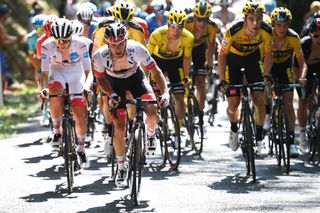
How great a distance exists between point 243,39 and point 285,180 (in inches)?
81.0

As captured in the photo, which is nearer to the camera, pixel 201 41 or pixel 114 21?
pixel 114 21

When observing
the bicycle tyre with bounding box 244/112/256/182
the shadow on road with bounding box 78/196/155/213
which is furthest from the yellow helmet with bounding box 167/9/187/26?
the shadow on road with bounding box 78/196/155/213

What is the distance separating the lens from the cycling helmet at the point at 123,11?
13953 millimetres

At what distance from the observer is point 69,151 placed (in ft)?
38.4

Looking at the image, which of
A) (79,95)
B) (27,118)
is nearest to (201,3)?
(79,95)

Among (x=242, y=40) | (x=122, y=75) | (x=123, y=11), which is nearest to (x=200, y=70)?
(x=123, y=11)

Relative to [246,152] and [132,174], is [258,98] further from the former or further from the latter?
[132,174]

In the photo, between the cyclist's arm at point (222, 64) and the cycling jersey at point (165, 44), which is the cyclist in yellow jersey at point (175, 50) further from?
the cyclist's arm at point (222, 64)

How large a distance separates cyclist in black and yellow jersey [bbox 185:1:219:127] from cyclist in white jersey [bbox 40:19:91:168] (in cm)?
286

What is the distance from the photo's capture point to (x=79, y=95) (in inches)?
489

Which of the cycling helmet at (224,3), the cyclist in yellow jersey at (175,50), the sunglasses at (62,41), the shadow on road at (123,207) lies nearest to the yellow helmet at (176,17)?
the cyclist in yellow jersey at (175,50)

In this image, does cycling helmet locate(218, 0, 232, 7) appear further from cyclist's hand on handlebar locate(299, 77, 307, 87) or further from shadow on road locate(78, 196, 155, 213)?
shadow on road locate(78, 196, 155, 213)

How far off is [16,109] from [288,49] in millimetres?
Result: 9930

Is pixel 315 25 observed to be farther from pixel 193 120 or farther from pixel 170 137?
pixel 170 137
